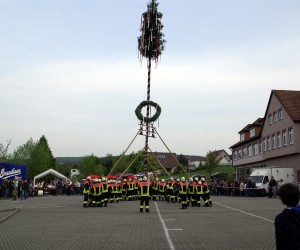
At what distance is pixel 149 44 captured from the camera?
36.1 meters

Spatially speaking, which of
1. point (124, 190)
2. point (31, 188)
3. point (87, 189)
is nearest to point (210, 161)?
point (31, 188)

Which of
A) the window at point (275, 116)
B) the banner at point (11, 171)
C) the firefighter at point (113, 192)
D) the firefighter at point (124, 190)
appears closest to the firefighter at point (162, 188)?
the firefighter at point (124, 190)

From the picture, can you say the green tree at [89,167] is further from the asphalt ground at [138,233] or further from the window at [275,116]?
the asphalt ground at [138,233]

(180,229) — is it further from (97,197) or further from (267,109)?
(267,109)

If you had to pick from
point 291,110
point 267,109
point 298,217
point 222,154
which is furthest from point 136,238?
point 222,154

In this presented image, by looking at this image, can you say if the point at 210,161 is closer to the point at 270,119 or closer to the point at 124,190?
the point at 270,119

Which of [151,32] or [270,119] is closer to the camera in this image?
[151,32]

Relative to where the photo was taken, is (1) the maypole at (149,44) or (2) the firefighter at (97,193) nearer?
(2) the firefighter at (97,193)

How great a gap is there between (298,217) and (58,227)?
11.0 meters

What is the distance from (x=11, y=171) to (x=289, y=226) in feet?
113

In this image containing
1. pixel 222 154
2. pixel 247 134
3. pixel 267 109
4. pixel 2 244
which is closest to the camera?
pixel 2 244

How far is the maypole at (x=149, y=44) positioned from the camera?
35.5 meters

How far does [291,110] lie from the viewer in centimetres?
4484

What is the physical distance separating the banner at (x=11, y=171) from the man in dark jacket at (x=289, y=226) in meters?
33.0
